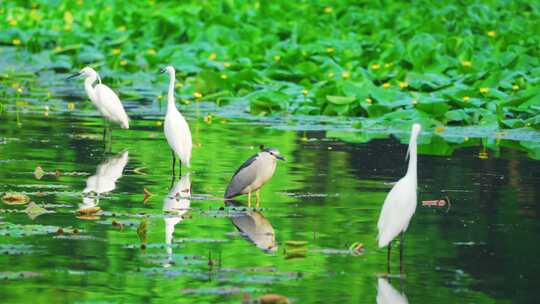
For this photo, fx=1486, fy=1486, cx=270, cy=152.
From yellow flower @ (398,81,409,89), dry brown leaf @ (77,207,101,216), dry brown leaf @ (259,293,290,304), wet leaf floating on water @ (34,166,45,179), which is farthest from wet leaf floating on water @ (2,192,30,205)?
yellow flower @ (398,81,409,89)

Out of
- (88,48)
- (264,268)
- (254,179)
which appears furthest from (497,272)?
(88,48)

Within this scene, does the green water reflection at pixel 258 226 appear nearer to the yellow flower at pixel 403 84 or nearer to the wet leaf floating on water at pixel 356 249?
the wet leaf floating on water at pixel 356 249

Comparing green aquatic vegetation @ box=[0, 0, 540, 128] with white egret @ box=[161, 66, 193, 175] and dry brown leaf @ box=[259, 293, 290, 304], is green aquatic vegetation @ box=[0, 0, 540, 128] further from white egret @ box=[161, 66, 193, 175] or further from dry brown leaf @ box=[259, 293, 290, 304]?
dry brown leaf @ box=[259, 293, 290, 304]

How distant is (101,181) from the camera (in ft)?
46.4

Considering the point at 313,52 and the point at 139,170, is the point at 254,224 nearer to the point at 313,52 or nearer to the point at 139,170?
the point at 139,170

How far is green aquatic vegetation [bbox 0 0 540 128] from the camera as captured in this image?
68.1 ft

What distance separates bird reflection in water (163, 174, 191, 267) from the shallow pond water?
0.02 metres

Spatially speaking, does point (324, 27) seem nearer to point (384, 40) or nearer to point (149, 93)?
point (384, 40)

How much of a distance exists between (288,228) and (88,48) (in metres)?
17.2

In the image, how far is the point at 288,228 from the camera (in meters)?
11.6

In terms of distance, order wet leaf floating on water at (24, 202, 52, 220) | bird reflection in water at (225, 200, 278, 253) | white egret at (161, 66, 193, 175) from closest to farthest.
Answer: bird reflection in water at (225, 200, 278, 253), wet leaf floating on water at (24, 202, 52, 220), white egret at (161, 66, 193, 175)

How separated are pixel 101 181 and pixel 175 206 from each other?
5.66ft

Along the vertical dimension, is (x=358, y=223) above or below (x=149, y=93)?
below

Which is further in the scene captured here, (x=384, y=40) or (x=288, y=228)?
(x=384, y=40)
